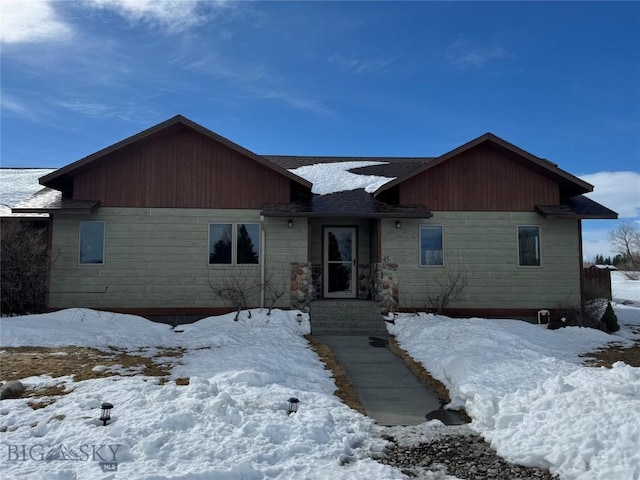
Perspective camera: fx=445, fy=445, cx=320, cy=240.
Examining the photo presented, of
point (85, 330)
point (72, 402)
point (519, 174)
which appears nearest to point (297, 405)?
point (72, 402)

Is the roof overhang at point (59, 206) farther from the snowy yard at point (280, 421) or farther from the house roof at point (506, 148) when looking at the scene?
the house roof at point (506, 148)

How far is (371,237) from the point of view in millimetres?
13438

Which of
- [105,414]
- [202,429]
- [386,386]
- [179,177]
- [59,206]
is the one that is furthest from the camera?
[179,177]

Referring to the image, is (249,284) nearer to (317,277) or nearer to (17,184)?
(317,277)

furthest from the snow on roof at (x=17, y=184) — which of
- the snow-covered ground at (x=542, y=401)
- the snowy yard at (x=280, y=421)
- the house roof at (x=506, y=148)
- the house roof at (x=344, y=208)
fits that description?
the snow-covered ground at (x=542, y=401)

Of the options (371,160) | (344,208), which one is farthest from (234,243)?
(371,160)

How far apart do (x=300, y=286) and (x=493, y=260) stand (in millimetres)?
Answer: 5483

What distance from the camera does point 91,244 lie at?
12.0 metres

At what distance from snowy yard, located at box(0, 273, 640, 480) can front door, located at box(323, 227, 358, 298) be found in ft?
16.5

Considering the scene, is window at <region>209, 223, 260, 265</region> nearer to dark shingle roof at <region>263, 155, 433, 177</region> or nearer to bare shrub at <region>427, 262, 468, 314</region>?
dark shingle roof at <region>263, 155, 433, 177</region>

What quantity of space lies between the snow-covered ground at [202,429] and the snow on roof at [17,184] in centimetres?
1012

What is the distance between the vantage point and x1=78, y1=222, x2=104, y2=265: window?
39.1ft

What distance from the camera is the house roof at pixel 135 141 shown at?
37.5ft

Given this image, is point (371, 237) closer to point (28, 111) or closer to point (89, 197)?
point (89, 197)
